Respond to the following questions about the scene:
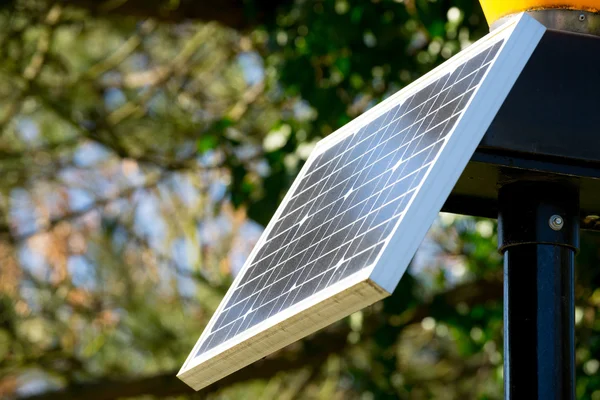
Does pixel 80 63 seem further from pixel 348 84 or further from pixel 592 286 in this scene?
pixel 592 286

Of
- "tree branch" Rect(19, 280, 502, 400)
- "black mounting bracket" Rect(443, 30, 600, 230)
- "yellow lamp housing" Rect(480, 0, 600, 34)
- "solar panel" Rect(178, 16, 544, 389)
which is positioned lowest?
"solar panel" Rect(178, 16, 544, 389)

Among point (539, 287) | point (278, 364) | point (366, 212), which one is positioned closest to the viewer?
point (366, 212)

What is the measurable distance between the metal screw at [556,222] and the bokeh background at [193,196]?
9.09 feet

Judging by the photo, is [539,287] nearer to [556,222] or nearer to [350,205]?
[556,222]

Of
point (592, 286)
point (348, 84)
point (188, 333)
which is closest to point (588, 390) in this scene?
point (592, 286)

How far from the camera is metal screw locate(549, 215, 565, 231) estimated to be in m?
2.09

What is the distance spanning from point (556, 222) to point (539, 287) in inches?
5.2

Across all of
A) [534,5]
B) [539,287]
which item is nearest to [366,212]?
[539,287]

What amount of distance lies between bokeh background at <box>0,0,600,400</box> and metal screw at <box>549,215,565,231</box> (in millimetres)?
2770

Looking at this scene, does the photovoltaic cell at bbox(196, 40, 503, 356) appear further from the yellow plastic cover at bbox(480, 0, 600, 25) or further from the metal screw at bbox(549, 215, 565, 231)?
the metal screw at bbox(549, 215, 565, 231)

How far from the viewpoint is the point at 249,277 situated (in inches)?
92.7

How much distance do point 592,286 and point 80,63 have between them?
160 inches

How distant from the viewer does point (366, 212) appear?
194cm

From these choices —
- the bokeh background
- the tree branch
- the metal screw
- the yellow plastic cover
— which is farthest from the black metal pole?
the tree branch
